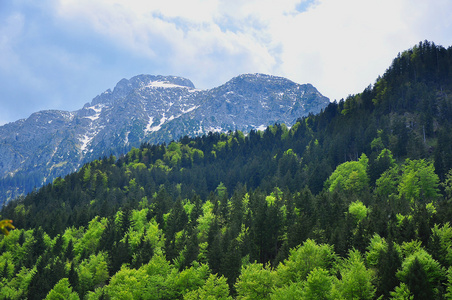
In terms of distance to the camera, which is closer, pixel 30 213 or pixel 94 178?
pixel 30 213

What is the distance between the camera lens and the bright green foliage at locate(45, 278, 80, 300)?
2313 inches

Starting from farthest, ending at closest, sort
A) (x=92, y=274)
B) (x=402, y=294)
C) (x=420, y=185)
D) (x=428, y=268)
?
(x=420, y=185), (x=92, y=274), (x=428, y=268), (x=402, y=294)

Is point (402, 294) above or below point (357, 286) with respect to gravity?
below

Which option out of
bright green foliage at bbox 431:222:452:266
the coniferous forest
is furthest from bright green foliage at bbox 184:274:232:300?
bright green foliage at bbox 431:222:452:266

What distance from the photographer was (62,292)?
6056 centimetres

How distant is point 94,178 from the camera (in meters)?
138

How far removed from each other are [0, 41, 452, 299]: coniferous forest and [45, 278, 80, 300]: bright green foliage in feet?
0.65

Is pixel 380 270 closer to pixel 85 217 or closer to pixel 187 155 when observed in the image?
pixel 85 217

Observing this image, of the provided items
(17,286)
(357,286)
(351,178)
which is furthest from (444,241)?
(17,286)

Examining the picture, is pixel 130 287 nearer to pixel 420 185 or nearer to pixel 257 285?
pixel 257 285

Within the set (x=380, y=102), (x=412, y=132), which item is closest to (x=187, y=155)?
(x=380, y=102)

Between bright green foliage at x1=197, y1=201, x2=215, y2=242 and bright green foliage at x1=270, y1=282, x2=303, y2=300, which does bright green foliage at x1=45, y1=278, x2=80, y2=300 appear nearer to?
bright green foliage at x1=197, y1=201, x2=215, y2=242

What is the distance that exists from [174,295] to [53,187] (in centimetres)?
10507

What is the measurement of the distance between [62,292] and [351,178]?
70.5 meters
